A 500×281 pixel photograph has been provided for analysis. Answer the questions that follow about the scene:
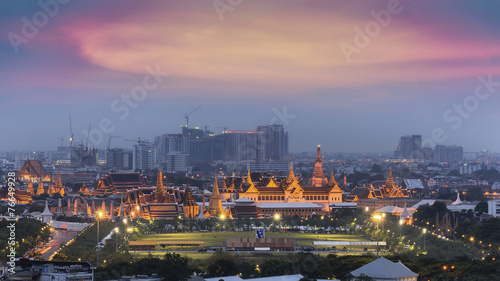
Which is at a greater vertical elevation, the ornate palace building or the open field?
the ornate palace building

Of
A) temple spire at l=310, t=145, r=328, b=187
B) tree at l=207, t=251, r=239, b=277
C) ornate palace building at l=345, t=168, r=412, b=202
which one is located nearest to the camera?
tree at l=207, t=251, r=239, b=277

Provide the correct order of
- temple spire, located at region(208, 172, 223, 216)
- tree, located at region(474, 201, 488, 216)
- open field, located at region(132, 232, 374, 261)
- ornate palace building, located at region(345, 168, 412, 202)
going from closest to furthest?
open field, located at region(132, 232, 374, 261) < tree, located at region(474, 201, 488, 216) < temple spire, located at region(208, 172, 223, 216) < ornate palace building, located at region(345, 168, 412, 202)

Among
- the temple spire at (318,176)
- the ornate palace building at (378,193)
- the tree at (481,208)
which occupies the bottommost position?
the tree at (481,208)

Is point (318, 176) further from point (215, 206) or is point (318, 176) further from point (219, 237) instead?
point (219, 237)

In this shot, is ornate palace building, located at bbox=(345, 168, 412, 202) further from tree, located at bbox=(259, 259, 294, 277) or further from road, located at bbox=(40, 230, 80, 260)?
tree, located at bbox=(259, 259, 294, 277)

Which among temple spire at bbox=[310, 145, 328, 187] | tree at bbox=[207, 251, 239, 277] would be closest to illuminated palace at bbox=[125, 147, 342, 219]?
temple spire at bbox=[310, 145, 328, 187]

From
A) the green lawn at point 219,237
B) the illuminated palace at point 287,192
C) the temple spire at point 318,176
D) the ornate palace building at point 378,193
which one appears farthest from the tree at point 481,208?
the temple spire at point 318,176

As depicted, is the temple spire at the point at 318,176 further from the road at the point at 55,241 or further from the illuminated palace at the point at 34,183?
the road at the point at 55,241

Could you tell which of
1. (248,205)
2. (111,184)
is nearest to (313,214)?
(248,205)

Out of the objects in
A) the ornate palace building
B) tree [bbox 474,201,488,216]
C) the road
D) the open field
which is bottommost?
the open field
